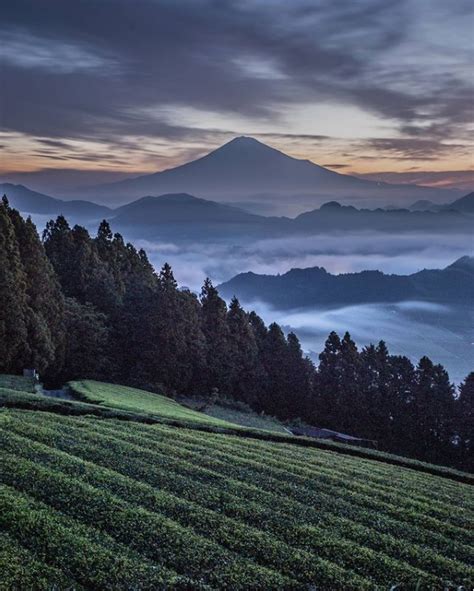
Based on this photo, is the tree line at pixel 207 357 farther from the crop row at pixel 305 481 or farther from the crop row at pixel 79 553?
the crop row at pixel 79 553

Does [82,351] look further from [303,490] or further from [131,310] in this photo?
[303,490]

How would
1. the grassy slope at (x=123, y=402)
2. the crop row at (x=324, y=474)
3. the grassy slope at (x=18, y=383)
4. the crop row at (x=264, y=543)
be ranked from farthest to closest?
the grassy slope at (x=18, y=383), the grassy slope at (x=123, y=402), the crop row at (x=324, y=474), the crop row at (x=264, y=543)

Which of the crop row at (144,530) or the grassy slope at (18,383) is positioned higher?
the grassy slope at (18,383)

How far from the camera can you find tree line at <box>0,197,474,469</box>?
1734 inches

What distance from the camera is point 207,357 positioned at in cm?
5284

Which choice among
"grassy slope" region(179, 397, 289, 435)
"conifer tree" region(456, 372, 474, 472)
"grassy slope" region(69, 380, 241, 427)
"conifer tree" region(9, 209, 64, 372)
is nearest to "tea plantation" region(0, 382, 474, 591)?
"grassy slope" region(69, 380, 241, 427)

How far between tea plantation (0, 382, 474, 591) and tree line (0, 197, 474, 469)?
77.5ft

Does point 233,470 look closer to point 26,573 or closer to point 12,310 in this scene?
point 26,573

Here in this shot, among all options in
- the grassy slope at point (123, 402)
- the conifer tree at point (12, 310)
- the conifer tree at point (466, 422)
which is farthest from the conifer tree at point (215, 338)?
the conifer tree at point (466, 422)

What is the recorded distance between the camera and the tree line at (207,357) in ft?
144

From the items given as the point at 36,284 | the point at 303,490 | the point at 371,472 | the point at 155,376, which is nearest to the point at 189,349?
the point at 155,376

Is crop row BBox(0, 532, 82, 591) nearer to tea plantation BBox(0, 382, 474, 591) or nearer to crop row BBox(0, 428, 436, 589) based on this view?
tea plantation BBox(0, 382, 474, 591)

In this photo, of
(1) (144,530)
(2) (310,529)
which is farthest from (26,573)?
(2) (310,529)

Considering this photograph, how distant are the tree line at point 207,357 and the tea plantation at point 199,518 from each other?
77.5ft
